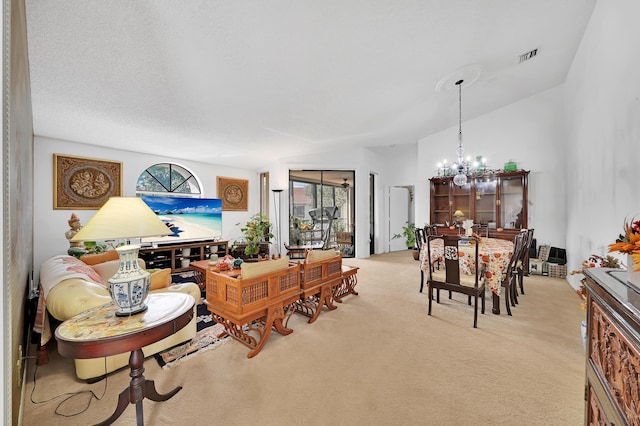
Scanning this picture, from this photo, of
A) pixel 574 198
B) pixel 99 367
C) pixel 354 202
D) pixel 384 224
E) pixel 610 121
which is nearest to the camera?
pixel 99 367

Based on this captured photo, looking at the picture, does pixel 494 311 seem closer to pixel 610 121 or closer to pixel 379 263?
pixel 610 121

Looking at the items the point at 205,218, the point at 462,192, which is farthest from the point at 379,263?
the point at 205,218

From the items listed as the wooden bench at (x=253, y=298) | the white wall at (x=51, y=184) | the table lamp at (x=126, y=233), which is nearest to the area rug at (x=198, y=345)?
the wooden bench at (x=253, y=298)

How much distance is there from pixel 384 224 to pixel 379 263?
191cm

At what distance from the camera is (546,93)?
4.75 m

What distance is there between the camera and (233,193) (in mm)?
6418

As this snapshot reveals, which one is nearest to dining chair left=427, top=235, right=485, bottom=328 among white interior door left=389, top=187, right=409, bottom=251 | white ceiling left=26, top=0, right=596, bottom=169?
white ceiling left=26, top=0, right=596, bottom=169

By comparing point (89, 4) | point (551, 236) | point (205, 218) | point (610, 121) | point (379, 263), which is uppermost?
point (89, 4)

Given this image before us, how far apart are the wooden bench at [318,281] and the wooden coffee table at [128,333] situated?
1.29 metres

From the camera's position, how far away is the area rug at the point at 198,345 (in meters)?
2.02

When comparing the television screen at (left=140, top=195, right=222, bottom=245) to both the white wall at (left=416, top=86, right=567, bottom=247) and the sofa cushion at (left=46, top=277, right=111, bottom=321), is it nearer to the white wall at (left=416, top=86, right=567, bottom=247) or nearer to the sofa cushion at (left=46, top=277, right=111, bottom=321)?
the sofa cushion at (left=46, top=277, right=111, bottom=321)

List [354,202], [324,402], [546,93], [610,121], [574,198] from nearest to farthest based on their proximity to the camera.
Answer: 1. [324,402]
2. [610,121]
3. [574,198]
4. [546,93]
5. [354,202]

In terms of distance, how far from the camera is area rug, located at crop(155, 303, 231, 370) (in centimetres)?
202

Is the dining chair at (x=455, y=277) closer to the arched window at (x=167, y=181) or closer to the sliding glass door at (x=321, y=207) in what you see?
the sliding glass door at (x=321, y=207)
